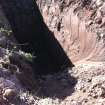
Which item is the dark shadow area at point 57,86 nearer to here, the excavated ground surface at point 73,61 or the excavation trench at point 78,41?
the excavated ground surface at point 73,61

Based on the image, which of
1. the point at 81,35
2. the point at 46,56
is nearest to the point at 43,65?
the point at 46,56

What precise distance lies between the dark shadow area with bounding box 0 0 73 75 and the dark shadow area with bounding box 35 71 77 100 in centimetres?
156

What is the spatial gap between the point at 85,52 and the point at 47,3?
3719mm

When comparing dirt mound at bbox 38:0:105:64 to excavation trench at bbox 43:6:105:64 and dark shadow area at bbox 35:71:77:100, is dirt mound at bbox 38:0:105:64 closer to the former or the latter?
excavation trench at bbox 43:6:105:64

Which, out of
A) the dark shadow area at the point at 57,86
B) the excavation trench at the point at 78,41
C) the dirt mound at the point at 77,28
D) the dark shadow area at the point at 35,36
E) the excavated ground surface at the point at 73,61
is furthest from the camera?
the dark shadow area at the point at 35,36

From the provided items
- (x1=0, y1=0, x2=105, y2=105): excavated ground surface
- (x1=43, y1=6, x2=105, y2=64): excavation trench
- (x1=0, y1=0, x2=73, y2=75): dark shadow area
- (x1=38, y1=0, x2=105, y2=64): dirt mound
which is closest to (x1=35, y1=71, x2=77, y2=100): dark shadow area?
(x1=0, y1=0, x2=105, y2=105): excavated ground surface

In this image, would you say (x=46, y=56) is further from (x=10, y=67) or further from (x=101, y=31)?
(x=10, y=67)

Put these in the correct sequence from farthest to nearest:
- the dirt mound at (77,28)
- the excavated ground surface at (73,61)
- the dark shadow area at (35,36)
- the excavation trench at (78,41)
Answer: the dark shadow area at (35,36) → the dirt mound at (77,28) → the excavation trench at (78,41) → the excavated ground surface at (73,61)

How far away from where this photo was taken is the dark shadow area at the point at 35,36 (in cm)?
1398

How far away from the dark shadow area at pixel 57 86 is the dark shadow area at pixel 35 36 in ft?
5.11

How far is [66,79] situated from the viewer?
11.2 metres

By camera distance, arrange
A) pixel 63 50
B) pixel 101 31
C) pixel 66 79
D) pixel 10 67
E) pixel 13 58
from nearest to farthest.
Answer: pixel 10 67 < pixel 13 58 < pixel 66 79 < pixel 101 31 < pixel 63 50

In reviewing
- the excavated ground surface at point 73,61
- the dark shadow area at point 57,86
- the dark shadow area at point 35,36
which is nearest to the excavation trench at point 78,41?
the excavated ground surface at point 73,61

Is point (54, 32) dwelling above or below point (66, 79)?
above
